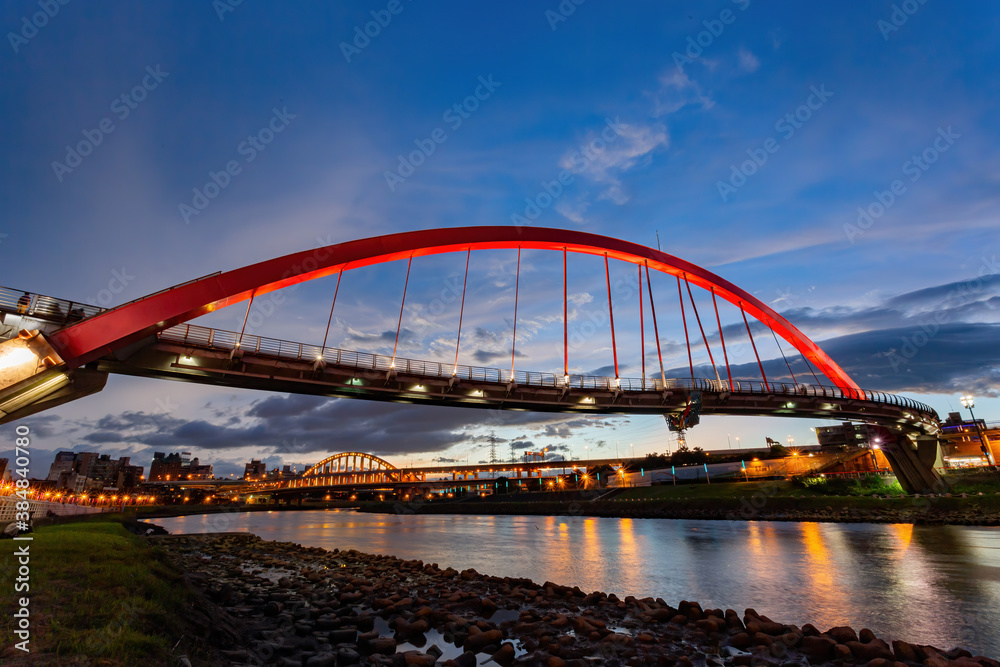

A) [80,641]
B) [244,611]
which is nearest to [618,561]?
[244,611]

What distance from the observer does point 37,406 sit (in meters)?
19.3

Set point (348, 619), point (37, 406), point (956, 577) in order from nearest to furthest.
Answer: point (348, 619)
point (956, 577)
point (37, 406)

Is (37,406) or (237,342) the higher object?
(237,342)

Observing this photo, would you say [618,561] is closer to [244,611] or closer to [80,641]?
[244,611]

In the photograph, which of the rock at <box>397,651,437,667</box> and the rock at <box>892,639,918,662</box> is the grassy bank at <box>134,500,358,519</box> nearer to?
the rock at <box>397,651,437,667</box>

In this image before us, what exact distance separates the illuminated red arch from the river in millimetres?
17516

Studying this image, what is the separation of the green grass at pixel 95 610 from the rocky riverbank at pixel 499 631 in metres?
1.07

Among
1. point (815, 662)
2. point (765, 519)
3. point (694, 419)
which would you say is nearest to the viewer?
point (815, 662)

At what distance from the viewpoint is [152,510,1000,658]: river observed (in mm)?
10820

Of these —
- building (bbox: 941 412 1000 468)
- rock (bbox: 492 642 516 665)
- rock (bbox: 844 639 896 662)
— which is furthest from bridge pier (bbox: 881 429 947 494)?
rock (bbox: 492 642 516 665)

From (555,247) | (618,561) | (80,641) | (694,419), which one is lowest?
(618,561)

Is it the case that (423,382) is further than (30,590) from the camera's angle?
Yes

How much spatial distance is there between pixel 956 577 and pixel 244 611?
69.9 feet

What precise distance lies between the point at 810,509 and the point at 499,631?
42789 mm
